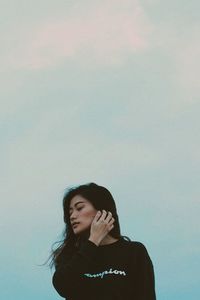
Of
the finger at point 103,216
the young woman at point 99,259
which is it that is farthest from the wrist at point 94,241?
the finger at point 103,216

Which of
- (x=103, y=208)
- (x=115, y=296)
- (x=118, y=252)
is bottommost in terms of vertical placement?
(x=115, y=296)

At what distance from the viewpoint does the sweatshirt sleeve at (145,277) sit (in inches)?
298

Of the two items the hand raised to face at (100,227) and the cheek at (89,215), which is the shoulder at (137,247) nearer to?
the hand raised to face at (100,227)

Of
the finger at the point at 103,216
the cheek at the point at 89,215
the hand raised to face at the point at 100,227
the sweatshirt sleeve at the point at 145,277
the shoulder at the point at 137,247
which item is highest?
the cheek at the point at 89,215

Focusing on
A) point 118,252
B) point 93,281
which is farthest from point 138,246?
point 93,281

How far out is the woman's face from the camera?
7887 millimetres

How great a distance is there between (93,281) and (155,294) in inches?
31.7

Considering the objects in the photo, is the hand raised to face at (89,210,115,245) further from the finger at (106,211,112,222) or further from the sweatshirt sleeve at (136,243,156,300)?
the sweatshirt sleeve at (136,243,156,300)

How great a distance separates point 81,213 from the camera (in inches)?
314

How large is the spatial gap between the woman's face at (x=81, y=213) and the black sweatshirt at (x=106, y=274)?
331 millimetres

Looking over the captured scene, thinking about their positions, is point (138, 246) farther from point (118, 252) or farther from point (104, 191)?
point (104, 191)

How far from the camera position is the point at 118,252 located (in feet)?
25.4

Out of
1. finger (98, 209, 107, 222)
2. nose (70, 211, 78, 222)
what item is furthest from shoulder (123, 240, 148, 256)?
nose (70, 211, 78, 222)

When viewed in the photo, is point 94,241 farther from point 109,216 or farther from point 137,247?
point 137,247
